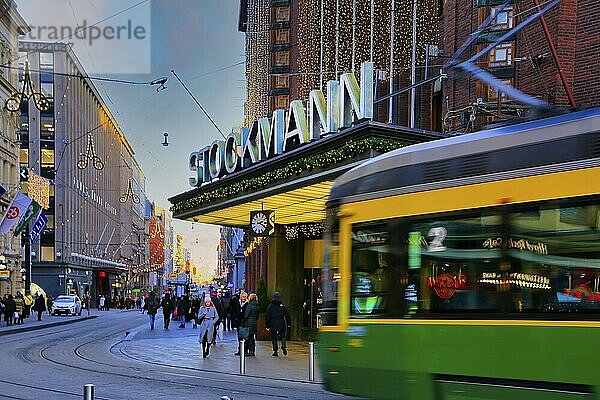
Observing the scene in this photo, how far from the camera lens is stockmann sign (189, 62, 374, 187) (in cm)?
2075

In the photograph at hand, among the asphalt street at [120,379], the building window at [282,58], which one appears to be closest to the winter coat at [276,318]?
the asphalt street at [120,379]

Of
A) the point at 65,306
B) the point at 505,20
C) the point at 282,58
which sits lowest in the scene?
the point at 65,306

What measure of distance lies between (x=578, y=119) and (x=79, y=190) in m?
91.9

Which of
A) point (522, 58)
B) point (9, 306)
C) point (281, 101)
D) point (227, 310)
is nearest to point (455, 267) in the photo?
point (522, 58)

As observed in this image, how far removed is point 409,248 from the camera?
11008 millimetres

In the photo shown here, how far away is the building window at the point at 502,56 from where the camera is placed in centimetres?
2650

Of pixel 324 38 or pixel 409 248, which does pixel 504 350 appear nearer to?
pixel 409 248

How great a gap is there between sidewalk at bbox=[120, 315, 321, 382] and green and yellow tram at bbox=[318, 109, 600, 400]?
7.22 meters

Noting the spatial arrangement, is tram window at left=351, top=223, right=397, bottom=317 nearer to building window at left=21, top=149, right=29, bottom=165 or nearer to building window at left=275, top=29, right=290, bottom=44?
building window at left=275, top=29, right=290, bottom=44

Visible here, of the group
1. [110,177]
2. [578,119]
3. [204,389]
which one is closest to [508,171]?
[578,119]

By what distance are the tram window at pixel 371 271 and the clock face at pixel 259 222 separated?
1405 cm

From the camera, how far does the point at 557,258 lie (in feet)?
29.8

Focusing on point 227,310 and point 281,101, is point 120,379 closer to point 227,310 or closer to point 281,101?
point 227,310

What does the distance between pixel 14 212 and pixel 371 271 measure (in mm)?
41170
